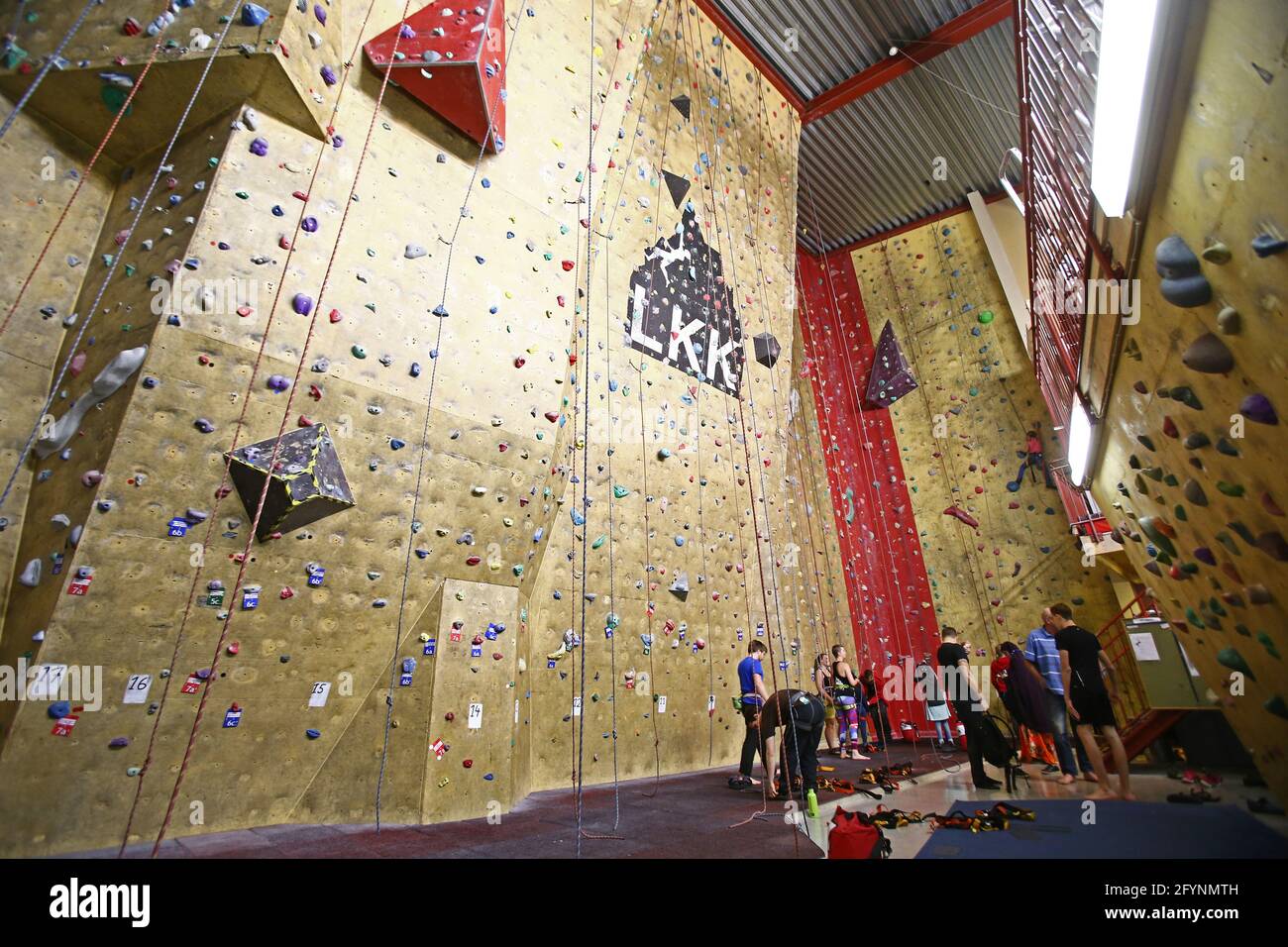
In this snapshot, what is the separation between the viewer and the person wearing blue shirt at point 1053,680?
3.27 metres

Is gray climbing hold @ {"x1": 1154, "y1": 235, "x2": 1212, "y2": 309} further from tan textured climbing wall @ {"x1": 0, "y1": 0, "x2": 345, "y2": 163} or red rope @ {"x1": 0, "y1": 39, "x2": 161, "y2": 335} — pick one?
red rope @ {"x1": 0, "y1": 39, "x2": 161, "y2": 335}

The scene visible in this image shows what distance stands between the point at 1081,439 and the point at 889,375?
5.91 meters

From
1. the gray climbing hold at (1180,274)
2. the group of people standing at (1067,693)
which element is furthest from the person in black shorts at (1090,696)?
the gray climbing hold at (1180,274)

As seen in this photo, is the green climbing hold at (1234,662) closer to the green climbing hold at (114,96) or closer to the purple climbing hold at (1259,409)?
the purple climbing hold at (1259,409)

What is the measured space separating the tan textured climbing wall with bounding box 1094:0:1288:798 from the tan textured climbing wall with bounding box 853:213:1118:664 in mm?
5126

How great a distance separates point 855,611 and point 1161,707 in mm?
3517

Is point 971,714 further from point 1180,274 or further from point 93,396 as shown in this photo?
point 93,396

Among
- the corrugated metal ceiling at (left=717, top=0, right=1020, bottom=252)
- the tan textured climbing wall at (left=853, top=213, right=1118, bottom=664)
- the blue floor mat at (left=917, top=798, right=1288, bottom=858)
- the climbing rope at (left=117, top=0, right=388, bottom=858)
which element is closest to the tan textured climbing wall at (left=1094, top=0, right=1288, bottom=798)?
the blue floor mat at (left=917, top=798, right=1288, bottom=858)

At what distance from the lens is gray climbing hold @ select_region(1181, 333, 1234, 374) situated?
1354mm

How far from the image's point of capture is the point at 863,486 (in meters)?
8.40

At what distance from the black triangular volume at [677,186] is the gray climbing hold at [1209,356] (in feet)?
14.9

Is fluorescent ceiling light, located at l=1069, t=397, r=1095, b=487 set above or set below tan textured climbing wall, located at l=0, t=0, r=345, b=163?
below

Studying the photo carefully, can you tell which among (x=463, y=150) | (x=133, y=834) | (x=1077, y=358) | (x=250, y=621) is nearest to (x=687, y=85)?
(x=463, y=150)
